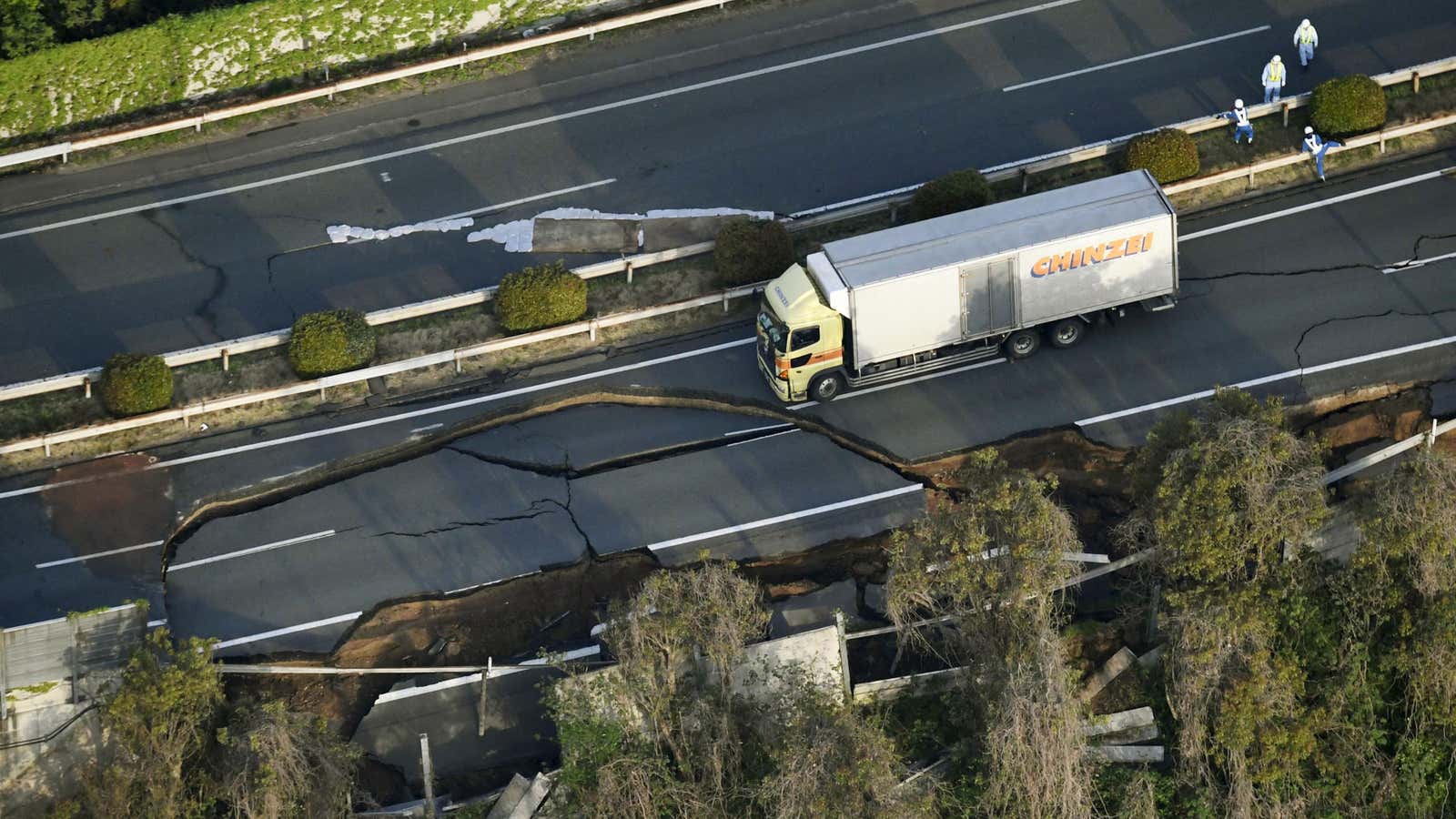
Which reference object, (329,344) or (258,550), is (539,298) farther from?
(258,550)

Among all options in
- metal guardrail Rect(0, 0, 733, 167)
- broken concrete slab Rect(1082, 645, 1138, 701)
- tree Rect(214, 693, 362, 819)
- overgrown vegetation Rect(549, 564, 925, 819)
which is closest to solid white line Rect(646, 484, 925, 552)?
overgrown vegetation Rect(549, 564, 925, 819)

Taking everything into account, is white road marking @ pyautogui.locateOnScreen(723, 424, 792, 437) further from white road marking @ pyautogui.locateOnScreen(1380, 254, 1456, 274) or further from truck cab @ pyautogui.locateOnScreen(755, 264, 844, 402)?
white road marking @ pyautogui.locateOnScreen(1380, 254, 1456, 274)

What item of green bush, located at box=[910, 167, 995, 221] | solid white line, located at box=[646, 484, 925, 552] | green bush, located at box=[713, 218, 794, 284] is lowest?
solid white line, located at box=[646, 484, 925, 552]

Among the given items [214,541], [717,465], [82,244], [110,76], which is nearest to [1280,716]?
[717,465]

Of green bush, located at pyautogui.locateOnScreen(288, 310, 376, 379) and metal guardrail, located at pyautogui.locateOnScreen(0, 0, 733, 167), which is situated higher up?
metal guardrail, located at pyautogui.locateOnScreen(0, 0, 733, 167)

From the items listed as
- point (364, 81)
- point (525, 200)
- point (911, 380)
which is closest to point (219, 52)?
point (364, 81)

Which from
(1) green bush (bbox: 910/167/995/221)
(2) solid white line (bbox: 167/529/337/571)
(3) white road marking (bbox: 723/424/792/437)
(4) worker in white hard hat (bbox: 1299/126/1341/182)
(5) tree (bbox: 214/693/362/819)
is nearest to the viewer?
(5) tree (bbox: 214/693/362/819)
